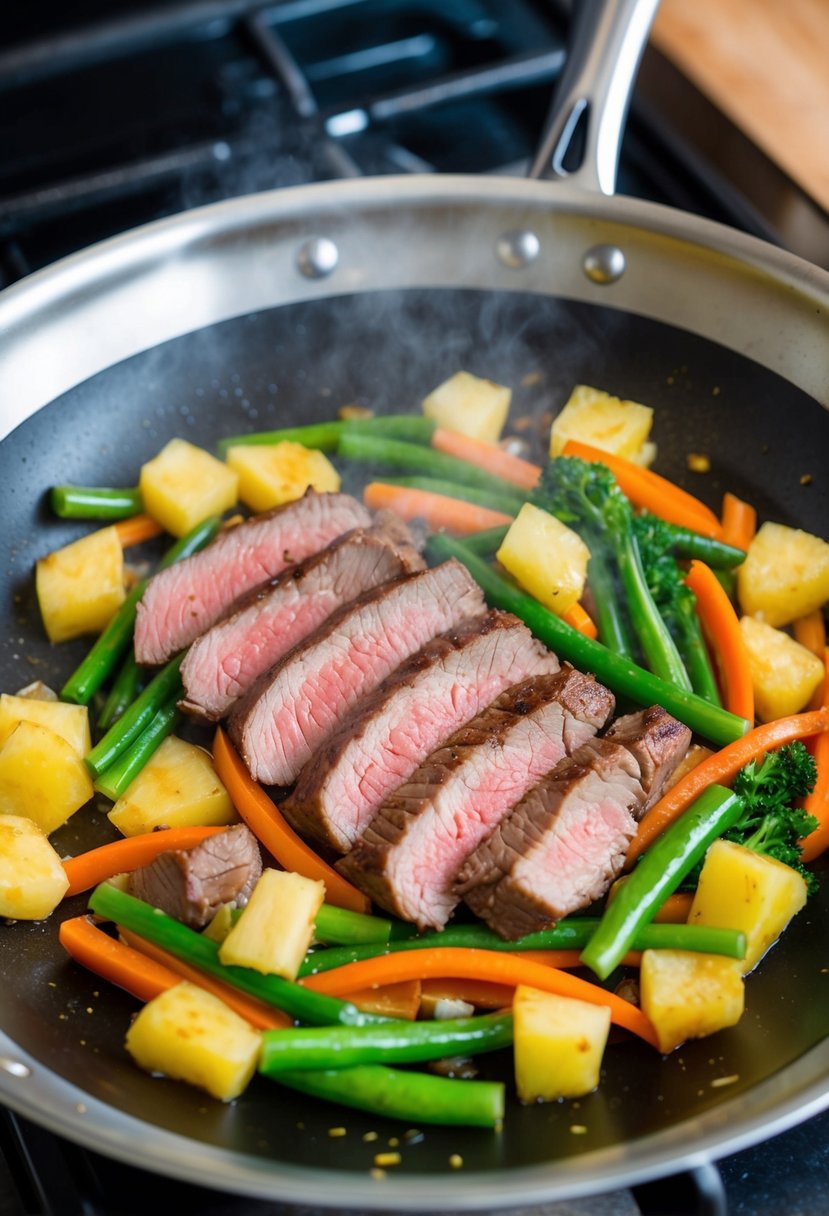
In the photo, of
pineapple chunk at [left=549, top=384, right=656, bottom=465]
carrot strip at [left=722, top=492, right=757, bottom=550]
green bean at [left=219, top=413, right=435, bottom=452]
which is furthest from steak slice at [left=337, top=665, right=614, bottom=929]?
green bean at [left=219, top=413, right=435, bottom=452]

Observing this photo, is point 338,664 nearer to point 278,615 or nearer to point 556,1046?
point 278,615

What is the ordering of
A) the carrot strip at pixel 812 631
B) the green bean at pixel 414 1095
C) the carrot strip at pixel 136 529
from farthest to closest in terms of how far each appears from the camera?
1. the carrot strip at pixel 136 529
2. the carrot strip at pixel 812 631
3. the green bean at pixel 414 1095

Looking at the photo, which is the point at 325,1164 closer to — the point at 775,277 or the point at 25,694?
the point at 25,694

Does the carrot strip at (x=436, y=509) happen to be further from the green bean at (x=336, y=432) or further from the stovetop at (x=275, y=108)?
the stovetop at (x=275, y=108)

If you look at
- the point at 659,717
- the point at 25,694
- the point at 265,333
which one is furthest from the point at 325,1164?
the point at 265,333

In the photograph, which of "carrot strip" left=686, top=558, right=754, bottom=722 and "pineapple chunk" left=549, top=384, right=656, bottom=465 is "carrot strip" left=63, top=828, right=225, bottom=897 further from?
"pineapple chunk" left=549, top=384, right=656, bottom=465

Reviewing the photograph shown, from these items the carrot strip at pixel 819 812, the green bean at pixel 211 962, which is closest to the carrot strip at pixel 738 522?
the carrot strip at pixel 819 812
